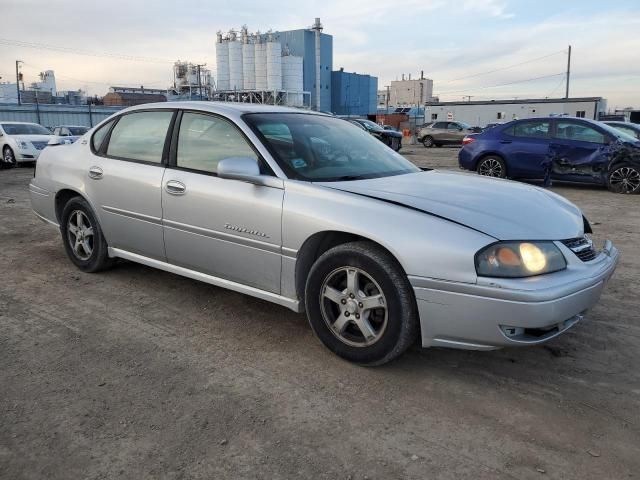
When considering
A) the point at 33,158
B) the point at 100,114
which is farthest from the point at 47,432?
the point at 100,114

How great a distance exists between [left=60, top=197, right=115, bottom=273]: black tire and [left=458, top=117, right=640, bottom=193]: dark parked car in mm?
8422

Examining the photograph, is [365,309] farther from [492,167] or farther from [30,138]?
[30,138]

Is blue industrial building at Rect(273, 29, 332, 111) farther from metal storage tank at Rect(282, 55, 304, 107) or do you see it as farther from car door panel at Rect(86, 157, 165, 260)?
car door panel at Rect(86, 157, 165, 260)

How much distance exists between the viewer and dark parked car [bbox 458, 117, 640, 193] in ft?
32.9

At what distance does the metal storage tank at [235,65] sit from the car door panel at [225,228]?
5220cm

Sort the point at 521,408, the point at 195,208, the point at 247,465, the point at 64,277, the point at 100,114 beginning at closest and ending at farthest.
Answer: the point at 247,465
the point at 521,408
the point at 195,208
the point at 64,277
the point at 100,114

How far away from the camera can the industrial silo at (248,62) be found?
2099 inches

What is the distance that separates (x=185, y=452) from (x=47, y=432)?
69 centimetres

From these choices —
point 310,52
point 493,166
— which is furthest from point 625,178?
point 310,52

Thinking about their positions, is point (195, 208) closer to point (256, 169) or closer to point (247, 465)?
point (256, 169)

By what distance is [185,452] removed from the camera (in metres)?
2.38

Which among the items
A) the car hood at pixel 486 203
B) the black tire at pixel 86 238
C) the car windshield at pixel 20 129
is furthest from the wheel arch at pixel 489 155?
the car windshield at pixel 20 129

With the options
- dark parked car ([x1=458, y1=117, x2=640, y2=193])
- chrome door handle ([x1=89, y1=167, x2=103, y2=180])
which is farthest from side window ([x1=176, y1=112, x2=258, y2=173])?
dark parked car ([x1=458, y1=117, x2=640, y2=193])

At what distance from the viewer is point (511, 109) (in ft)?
157
